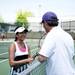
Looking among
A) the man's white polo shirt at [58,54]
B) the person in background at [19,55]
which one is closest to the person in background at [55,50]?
the man's white polo shirt at [58,54]

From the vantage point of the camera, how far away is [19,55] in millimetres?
5875

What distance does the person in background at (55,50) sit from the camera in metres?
4.38

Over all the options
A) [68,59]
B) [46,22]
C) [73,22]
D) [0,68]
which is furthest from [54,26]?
[73,22]

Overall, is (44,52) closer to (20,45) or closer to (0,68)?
(20,45)

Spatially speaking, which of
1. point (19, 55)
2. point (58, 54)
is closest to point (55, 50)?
point (58, 54)

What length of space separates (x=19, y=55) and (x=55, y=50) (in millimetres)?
1535

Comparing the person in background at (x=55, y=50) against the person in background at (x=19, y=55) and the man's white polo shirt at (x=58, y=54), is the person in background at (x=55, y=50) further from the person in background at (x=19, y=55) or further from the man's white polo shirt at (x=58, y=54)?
the person in background at (x=19, y=55)

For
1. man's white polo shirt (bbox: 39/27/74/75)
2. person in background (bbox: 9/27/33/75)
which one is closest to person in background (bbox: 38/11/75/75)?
man's white polo shirt (bbox: 39/27/74/75)

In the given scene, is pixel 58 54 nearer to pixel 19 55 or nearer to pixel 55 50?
pixel 55 50

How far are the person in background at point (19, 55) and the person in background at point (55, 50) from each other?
119 cm

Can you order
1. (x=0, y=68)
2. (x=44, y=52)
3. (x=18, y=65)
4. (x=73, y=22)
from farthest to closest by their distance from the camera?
(x=73, y=22), (x=0, y=68), (x=18, y=65), (x=44, y=52)

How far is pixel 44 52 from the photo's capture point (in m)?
4.36

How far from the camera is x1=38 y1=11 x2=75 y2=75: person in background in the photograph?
438cm

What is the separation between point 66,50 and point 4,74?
4817mm
